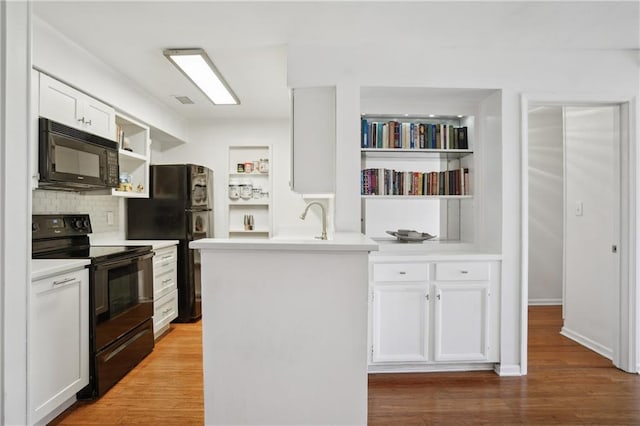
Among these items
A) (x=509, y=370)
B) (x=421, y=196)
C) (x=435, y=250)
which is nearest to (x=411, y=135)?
(x=421, y=196)

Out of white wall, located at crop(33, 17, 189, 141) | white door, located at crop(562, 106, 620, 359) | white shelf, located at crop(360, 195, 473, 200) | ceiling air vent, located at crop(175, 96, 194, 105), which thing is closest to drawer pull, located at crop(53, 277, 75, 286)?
white wall, located at crop(33, 17, 189, 141)

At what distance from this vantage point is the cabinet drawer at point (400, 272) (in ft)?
9.13

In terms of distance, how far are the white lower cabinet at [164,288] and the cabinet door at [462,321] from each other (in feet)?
8.12

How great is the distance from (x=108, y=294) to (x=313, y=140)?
1.77 m

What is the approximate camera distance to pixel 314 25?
97.3 inches

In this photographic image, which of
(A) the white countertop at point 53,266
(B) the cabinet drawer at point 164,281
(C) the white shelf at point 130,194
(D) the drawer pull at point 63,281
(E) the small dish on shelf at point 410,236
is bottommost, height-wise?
(B) the cabinet drawer at point 164,281

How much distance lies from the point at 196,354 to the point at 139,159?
1.97 m

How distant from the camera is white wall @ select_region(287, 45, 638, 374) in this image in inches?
109

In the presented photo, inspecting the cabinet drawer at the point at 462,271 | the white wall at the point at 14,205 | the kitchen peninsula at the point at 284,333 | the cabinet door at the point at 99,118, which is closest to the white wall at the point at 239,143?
the cabinet door at the point at 99,118

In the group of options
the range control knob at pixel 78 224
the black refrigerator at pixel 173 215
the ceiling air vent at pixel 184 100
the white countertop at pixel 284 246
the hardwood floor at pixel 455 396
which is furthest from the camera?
the black refrigerator at pixel 173 215

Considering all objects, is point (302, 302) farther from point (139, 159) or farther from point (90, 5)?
point (139, 159)

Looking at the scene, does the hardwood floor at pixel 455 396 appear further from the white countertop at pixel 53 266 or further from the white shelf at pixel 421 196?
the white shelf at pixel 421 196

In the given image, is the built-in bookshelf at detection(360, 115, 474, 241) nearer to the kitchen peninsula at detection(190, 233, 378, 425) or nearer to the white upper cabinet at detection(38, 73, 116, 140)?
the kitchen peninsula at detection(190, 233, 378, 425)

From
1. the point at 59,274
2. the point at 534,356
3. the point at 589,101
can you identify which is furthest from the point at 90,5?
the point at 534,356
